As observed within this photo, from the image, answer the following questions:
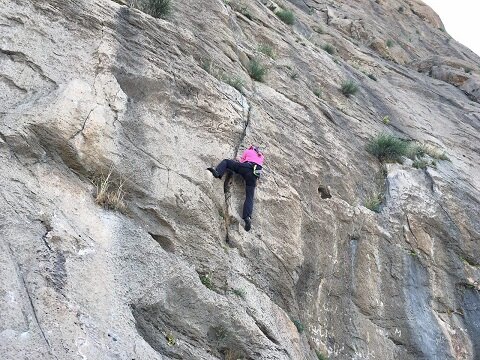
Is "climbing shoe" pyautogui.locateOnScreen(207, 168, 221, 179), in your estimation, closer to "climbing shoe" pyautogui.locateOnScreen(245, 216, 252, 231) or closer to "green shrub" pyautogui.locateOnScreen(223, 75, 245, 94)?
"climbing shoe" pyautogui.locateOnScreen(245, 216, 252, 231)

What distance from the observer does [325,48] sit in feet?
62.4

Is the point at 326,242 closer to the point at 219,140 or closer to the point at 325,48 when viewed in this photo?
the point at 219,140

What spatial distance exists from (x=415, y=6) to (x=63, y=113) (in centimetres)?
3368

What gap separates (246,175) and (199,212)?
1251 millimetres

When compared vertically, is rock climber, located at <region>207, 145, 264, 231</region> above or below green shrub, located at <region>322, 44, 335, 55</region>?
below

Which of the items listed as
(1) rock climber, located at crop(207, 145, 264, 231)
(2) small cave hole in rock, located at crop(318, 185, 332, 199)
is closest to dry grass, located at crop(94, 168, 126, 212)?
(1) rock climber, located at crop(207, 145, 264, 231)

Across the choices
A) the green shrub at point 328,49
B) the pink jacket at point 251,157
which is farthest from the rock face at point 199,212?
the green shrub at point 328,49

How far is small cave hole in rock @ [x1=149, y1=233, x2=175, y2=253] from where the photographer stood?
642 centimetres

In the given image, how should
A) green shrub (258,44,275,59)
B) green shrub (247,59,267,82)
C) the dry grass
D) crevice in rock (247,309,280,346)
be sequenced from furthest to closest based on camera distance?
green shrub (258,44,275,59) < green shrub (247,59,267,82) < crevice in rock (247,309,280,346) < the dry grass

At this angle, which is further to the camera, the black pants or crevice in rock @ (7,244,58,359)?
the black pants

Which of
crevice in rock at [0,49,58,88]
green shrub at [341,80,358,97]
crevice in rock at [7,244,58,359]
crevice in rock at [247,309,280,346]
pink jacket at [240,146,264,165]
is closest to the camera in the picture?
crevice in rock at [7,244,58,359]

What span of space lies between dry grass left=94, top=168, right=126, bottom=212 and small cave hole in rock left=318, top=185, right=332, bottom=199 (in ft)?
15.1

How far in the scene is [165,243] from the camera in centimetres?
647

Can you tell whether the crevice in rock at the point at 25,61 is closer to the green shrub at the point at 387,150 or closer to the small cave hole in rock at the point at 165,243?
the small cave hole in rock at the point at 165,243
